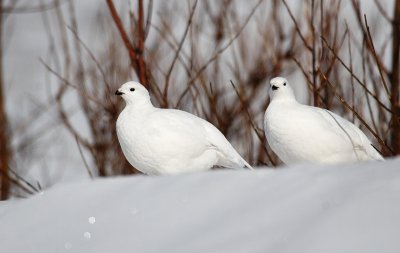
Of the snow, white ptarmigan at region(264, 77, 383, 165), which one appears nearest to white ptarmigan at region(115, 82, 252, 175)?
white ptarmigan at region(264, 77, 383, 165)

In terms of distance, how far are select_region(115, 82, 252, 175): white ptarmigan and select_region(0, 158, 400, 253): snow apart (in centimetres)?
44

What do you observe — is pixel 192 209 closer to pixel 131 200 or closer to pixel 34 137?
pixel 131 200

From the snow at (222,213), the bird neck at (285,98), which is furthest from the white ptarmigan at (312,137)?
the snow at (222,213)

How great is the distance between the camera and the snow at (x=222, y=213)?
1374 mm

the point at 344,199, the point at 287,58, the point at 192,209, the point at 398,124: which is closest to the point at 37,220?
the point at 192,209

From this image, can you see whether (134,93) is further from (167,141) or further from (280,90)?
(280,90)

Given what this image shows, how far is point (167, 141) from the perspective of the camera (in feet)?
7.67

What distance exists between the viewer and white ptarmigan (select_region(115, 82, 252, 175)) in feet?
7.66

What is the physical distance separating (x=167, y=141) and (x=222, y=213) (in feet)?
2.54

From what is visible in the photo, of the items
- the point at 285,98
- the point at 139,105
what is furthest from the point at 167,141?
the point at 285,98

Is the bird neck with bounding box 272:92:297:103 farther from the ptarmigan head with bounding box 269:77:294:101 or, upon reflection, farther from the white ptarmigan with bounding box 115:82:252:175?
the white ptarmigan with bounding box 115:82:252:175

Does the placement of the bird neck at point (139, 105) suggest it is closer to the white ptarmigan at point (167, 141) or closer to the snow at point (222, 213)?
the white ptarmigan at point (167, 141)

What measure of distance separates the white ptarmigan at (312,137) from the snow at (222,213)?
0.64 meters

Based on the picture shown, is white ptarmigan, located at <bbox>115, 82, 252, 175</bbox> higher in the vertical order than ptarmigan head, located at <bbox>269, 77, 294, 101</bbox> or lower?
lower
